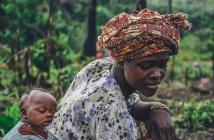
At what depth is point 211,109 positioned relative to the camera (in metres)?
8.16

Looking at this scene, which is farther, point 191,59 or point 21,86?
point 191,59

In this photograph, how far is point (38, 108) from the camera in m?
3.44

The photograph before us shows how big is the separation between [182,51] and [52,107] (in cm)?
1481

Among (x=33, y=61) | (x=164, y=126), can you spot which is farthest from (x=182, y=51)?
(x=164, y=126)

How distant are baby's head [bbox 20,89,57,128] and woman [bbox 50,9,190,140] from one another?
10 cm

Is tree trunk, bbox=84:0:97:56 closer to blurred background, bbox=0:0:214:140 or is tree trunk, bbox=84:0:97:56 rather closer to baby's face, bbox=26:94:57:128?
blurred background, bbox=0:0:214:140

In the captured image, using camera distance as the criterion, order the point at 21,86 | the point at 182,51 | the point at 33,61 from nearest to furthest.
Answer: the point at 21,86
the point at 33,61
the point at 182,51

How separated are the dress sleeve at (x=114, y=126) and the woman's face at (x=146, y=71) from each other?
0.68ft

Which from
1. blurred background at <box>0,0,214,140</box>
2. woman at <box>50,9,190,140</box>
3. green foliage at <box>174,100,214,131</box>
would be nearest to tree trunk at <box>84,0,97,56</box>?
blurred background at <box>0,0,214,140</box>

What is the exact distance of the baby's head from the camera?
3.44m

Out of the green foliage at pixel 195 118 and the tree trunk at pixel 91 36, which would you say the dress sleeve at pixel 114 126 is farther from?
the tree trunk at pixel 91 36

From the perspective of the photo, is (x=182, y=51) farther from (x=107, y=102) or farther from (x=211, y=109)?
(x=107, y=102)

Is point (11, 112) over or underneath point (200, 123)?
over

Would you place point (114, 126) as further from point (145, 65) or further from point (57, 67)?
point (57, 67)
